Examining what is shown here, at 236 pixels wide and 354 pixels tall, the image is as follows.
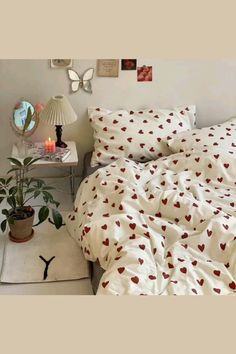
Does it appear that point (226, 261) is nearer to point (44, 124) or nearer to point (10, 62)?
point (44, 124)

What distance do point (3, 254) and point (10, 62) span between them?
1.28m

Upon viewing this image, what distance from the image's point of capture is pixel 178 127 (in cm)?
292

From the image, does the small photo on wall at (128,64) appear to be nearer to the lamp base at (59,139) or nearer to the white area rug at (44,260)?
the lamp base at (59,139)

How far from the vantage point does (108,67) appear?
285 cm

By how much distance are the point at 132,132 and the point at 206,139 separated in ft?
1.66

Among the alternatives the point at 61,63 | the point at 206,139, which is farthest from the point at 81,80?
the point at 206,139

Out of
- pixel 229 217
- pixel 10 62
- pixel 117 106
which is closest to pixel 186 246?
pixel 229 217

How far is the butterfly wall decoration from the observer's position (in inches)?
112

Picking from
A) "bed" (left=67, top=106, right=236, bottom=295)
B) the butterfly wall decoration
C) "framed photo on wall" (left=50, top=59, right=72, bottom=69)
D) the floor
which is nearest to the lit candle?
"bed" (left=67, top=106, right=236, bottom=295)

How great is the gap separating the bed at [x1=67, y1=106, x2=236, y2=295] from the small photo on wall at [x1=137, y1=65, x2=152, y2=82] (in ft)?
1.81

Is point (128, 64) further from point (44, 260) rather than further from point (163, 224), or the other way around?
point (44, 260)

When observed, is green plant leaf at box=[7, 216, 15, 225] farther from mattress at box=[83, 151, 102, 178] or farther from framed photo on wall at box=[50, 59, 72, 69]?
framed photo on wall at box=[50, 59, 72, 69]

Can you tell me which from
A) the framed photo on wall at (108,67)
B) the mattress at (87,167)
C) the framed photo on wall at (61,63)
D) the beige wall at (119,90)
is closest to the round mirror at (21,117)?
the beige wall at (119,90)

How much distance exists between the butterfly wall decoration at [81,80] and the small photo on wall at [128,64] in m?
0.22
